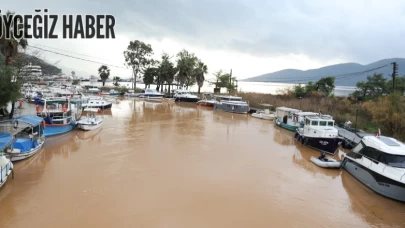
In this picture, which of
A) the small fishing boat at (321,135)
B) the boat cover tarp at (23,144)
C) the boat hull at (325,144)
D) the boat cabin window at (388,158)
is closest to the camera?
the boat cabin window at (388,158)

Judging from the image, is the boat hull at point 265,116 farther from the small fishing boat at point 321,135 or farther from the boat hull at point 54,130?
the boat hull at point 54,130

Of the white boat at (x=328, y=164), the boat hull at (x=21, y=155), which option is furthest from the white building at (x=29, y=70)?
the white boat at (x=328, y=164)

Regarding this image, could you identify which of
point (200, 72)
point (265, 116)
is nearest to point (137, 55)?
point (200, 72)

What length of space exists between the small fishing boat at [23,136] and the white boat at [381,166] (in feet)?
54.4

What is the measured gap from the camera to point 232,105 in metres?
38.0

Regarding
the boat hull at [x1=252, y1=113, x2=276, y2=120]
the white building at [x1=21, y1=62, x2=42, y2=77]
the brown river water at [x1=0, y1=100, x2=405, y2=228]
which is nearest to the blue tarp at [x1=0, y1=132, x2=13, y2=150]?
the brown river water at [x1=0, y1=100, x2=405, y2=228]

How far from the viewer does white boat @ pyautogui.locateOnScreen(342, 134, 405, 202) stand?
10.4 metres

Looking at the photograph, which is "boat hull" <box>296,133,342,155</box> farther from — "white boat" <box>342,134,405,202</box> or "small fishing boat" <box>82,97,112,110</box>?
"small fishing boat" <box>82,97,112,110</box>

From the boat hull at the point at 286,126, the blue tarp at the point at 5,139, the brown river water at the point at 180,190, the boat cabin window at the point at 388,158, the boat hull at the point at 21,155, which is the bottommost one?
the brown river water at the point at 180,190

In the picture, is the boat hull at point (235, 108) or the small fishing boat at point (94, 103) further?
the boat hull at point (235, 108)

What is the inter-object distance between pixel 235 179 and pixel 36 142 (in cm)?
1120

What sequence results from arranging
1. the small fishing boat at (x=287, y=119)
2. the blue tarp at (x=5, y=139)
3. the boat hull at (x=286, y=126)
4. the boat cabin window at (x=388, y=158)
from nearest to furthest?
1. the blue tarp at (x=5, y=139)
2. the boat cabin window at (x=388, y=158)
3. the boat hull at (x=286, y=126)
4. the small fishing boat at (x=287, y=119)

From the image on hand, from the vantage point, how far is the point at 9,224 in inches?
303

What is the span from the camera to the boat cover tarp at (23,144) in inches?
503
